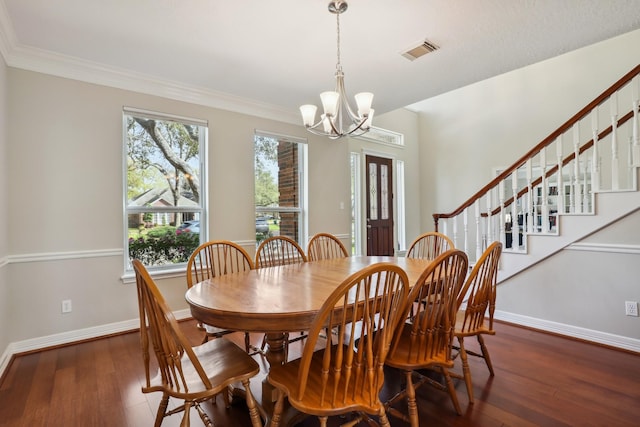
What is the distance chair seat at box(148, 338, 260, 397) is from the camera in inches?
52.2

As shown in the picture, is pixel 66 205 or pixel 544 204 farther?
pixel 544 204

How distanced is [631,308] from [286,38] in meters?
3.51

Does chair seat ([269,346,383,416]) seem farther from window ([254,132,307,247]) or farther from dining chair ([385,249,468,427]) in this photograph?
window ([254,132,307,247])

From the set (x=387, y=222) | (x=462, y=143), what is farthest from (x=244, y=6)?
(x=462, y=143)

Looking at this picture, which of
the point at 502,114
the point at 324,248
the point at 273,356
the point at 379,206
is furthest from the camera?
the point at 379,206

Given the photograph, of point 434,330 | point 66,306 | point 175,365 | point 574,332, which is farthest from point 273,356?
point 574,332

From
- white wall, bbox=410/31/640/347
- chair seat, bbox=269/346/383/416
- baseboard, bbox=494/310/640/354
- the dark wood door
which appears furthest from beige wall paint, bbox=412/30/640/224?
chair seat, bbox=269/346/383/416

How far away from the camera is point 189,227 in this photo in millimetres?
3590

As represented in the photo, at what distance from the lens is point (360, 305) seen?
1479 millimetres

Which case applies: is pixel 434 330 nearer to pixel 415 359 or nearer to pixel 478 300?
pixel 415 359

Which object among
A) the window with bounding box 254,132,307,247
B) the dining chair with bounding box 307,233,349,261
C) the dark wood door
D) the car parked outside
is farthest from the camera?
the dark wood door

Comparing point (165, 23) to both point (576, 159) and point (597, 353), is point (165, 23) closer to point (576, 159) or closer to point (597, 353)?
point (576, 159)

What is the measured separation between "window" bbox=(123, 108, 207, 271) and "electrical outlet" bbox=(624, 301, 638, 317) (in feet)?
13.1

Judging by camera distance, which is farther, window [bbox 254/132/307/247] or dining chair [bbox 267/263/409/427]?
window [bbox 254/132/307/247]
